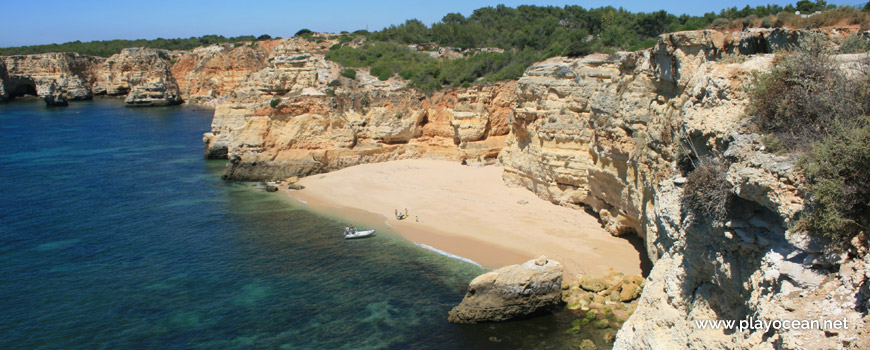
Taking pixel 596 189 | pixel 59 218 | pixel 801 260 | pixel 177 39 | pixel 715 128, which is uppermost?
pixel 177 39

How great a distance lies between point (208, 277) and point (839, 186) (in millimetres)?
16623

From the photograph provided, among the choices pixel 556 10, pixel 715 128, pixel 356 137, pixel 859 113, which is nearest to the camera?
pixel 859 113

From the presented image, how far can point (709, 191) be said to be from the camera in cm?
750

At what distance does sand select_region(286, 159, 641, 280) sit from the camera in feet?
58.0

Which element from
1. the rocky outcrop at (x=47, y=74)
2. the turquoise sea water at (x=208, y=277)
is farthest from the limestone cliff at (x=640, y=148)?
the rocky outcrop at (x=47, y=74)

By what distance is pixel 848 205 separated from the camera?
577 centimetres

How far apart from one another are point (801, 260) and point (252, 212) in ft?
73.8

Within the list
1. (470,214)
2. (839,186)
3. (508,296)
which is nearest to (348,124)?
(470,214)

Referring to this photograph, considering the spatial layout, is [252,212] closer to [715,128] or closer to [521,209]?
[521,209]

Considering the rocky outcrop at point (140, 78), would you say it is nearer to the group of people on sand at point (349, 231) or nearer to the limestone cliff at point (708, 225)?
the group of people on sand at point (349, 231)

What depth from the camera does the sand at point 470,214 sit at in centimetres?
1767

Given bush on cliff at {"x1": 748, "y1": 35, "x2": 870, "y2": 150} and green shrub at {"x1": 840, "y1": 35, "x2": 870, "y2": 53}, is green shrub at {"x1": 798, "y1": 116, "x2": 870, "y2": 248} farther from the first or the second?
green shrub at {"x1": 840, "y1": 35, "x2": 870, "y2": 53}

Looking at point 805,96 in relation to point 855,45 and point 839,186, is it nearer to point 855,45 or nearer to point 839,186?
point 839,186

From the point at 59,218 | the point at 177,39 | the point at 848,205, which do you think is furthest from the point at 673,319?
the point at 177,39
